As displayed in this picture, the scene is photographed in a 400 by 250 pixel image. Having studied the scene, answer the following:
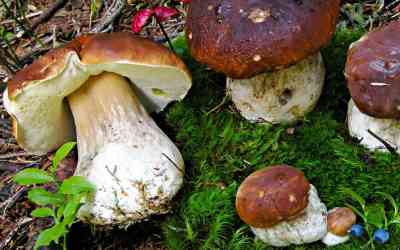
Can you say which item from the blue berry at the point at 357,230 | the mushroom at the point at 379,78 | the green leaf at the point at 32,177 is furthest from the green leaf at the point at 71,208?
the mushroom at the point at 379,78

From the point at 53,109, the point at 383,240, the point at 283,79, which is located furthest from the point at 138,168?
the point at 383,240

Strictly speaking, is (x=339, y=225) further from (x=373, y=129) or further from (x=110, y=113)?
(x=110, y=113)

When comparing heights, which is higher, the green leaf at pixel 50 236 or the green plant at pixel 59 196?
the green plant at pixel 59 196

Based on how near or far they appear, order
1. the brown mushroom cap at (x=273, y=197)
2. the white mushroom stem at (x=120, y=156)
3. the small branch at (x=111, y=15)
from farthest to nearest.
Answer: the small branch at (x=111, y=15) → the white mushroom stem at (x=120, y=156) → the brown mushroom cap at (x=273, y=197)

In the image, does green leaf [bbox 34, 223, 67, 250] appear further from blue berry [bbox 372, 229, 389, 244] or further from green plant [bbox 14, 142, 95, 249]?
blue berry [bbox 372, 229, 389, 244]

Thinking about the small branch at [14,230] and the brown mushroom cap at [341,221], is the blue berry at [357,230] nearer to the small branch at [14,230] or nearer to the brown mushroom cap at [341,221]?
the brown mushroom cap at [341,221]

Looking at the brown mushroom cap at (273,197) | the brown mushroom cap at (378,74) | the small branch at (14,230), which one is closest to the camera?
the brown mushroom cap at (273,197)

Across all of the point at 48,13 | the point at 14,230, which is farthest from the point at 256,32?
the point at 48,13
